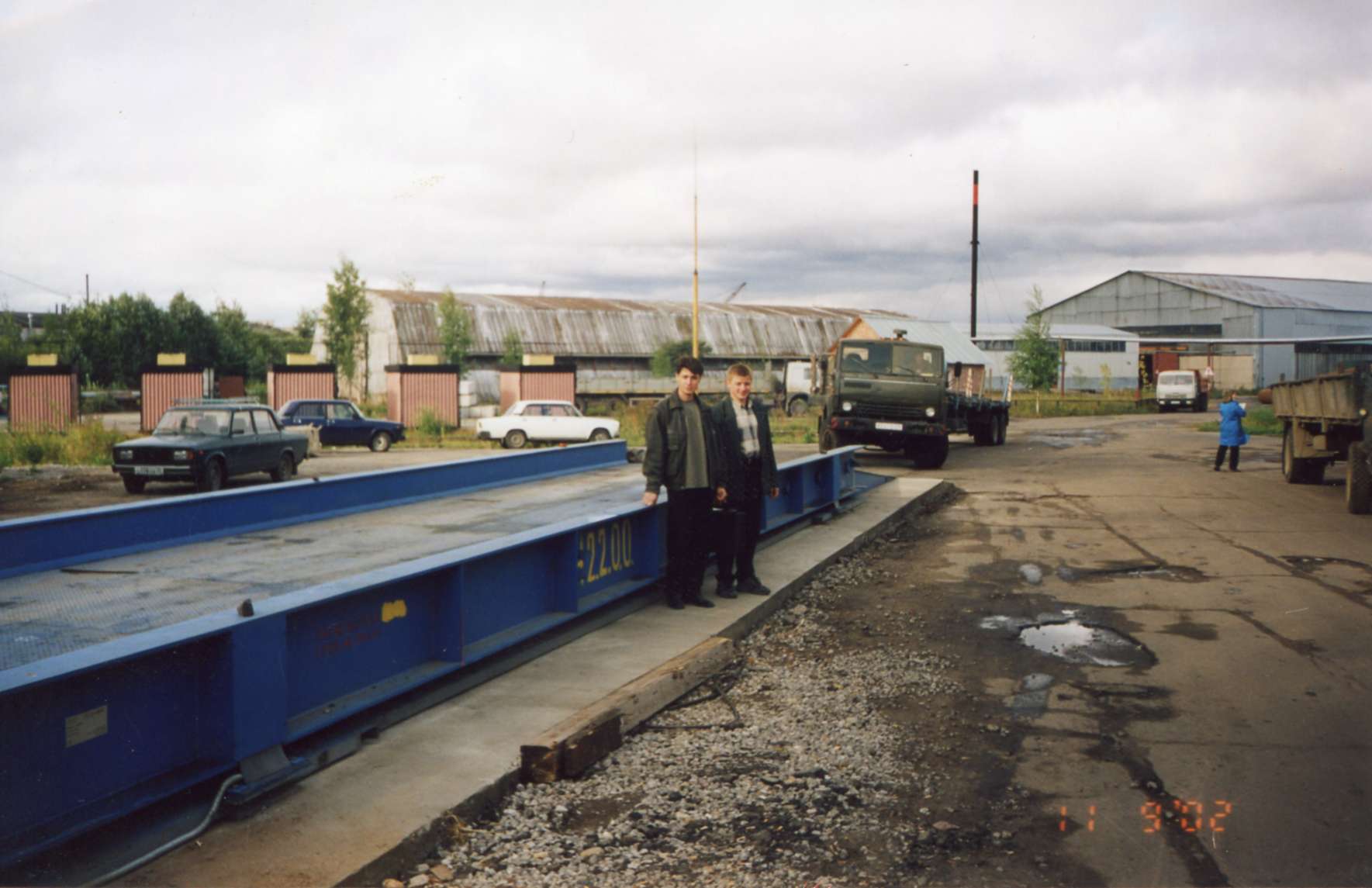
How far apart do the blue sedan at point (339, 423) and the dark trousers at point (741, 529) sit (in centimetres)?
2195

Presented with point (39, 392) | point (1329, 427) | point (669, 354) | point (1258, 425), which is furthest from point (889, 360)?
point (669, 354)

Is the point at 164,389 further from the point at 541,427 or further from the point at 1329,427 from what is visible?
the point at 1329,427

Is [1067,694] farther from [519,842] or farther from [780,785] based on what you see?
[519,842]

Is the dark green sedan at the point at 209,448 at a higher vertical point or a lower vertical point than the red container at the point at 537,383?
lower

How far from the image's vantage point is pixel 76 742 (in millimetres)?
3332

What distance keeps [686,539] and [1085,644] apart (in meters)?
2.75

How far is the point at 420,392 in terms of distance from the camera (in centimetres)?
3844

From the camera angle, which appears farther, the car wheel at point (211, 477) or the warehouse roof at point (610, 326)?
the warehouse roof at point (610, 326)

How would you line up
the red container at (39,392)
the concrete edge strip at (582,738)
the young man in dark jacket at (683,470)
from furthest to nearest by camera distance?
the red container at (39,392), the young man in dark jacket at (683,470), the concrete edge strip at (582,738)

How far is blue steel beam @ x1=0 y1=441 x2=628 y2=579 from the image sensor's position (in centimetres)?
598

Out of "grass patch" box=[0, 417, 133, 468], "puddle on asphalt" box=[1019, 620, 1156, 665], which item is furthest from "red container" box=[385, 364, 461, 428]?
"puddle on asphalt" box=[1019, 620, 1156, 665]

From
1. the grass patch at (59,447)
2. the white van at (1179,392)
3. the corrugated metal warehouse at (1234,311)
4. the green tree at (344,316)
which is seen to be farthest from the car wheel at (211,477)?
the corrugated metal warehouse at (1234,311)

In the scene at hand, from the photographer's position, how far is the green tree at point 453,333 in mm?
54500

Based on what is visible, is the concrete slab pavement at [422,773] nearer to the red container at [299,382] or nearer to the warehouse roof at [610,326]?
the red container at [299,382]
